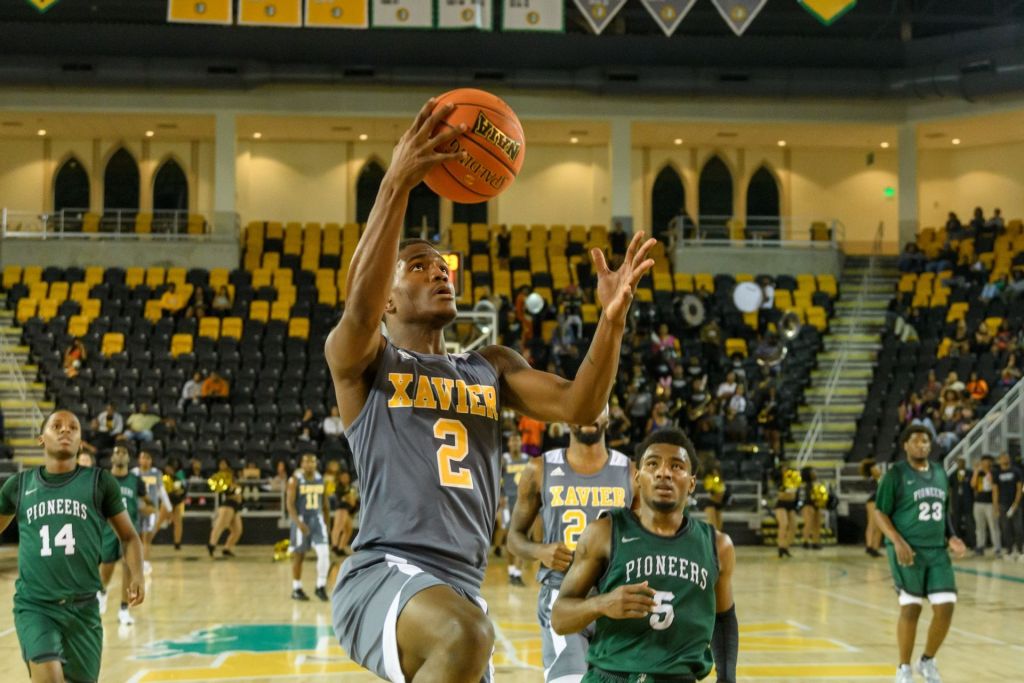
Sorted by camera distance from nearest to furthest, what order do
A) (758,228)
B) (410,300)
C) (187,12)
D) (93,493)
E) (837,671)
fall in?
(410,300) → (93,493) → (837,671) → (187,12) → (758,228)

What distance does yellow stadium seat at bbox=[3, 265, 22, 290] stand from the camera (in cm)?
2703

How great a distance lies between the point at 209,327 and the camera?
25219 mm

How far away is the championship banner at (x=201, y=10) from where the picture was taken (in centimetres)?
1862

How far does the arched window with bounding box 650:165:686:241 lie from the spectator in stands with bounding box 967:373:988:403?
537 inches

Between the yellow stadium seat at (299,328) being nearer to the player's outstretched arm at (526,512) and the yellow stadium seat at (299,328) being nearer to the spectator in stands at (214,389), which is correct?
the spectator in stands at (214,389)

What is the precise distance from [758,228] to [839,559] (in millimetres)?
12546

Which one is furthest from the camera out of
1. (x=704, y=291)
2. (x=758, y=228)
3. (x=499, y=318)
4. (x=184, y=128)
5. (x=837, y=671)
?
(x=184, y=128)

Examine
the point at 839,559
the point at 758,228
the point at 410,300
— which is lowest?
the point at 839,559

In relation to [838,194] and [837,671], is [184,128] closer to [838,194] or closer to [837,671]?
[838,194]

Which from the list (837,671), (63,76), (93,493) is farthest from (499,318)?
(93,493)

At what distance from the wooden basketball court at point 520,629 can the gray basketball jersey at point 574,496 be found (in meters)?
2.33

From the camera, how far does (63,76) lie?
28.0 metres

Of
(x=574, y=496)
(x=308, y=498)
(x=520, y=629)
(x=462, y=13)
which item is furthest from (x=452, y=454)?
(x=462, y=13)

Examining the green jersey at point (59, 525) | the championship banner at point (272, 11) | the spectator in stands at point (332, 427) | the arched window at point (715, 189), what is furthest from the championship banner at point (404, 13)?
the arched window at point (715, 189)
